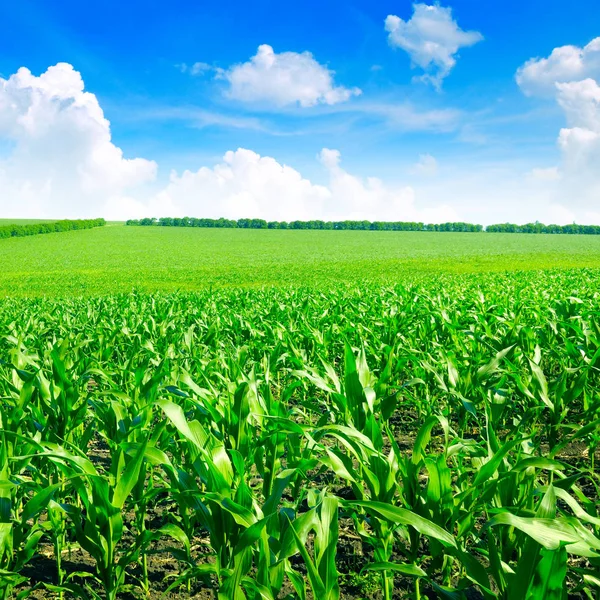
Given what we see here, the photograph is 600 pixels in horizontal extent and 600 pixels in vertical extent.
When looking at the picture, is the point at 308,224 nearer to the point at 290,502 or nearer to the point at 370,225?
the point at 370,225

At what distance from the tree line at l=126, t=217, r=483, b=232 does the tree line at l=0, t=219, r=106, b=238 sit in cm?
2097

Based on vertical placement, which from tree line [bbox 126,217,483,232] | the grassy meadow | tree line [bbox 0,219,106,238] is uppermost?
tree line [bbox 126,217,483,232]

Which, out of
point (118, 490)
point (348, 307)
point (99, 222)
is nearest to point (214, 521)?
point (118, 490)

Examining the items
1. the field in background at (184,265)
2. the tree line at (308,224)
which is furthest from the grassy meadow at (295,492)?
the tree line at (308,224)

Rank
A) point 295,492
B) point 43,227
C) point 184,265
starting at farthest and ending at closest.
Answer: point 43,227, point 184,265, point 295,492

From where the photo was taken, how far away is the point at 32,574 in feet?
9.92

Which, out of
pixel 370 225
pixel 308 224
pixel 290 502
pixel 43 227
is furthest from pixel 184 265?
pixel 370 225

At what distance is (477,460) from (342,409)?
3.65ft

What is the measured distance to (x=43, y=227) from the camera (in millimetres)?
86812

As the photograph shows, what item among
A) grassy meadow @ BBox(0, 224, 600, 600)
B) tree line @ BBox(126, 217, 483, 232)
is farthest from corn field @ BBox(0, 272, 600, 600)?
tree line @ BBox(126, 217, 483, 232)

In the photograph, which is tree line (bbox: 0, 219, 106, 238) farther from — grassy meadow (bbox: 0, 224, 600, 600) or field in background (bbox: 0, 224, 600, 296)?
grassy meadow (bbox: 0, 224, 600, 600)

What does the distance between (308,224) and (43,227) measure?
209 ft

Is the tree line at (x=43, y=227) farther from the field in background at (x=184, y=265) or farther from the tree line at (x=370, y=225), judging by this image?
the tree line at (x=370, y=225)

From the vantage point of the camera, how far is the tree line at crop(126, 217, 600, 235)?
126 m
